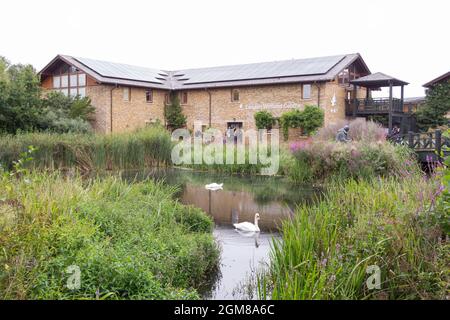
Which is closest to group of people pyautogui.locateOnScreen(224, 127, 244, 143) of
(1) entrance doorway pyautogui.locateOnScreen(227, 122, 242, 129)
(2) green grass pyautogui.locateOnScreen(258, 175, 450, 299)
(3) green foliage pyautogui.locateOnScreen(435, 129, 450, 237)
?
(1) entrance doorway pyautogui.locateOnScreen(227, 122, 242, 129)

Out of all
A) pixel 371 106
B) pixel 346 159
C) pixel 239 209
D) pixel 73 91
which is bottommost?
pixel 239 209

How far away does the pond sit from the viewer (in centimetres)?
628

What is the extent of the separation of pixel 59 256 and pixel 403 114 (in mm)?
29034

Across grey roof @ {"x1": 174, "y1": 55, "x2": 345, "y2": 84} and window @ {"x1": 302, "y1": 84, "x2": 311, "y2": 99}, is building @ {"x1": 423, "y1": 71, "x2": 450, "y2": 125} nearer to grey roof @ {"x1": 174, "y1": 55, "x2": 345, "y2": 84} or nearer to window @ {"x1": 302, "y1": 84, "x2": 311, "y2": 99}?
grey roof @ {"x1": 174, "y1": 55, "x2": 345, "y2": 84}

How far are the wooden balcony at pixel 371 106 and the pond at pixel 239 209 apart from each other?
13.6 metres

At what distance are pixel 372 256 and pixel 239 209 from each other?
283 inches

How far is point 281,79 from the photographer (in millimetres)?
28906

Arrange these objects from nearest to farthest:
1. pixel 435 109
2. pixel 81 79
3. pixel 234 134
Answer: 1. pixel 234 134
2. pixel 81 79
3. pixel 435 109

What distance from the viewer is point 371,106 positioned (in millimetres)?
29344

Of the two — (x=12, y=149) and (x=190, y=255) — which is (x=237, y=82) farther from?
(x=190, y=255)

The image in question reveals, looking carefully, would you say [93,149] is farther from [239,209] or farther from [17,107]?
[239,209]

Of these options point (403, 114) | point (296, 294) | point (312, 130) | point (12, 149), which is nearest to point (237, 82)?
point (312, 130)

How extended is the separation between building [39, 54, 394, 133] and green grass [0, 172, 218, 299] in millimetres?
22035

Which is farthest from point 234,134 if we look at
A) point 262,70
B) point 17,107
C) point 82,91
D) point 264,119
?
point 17,107
